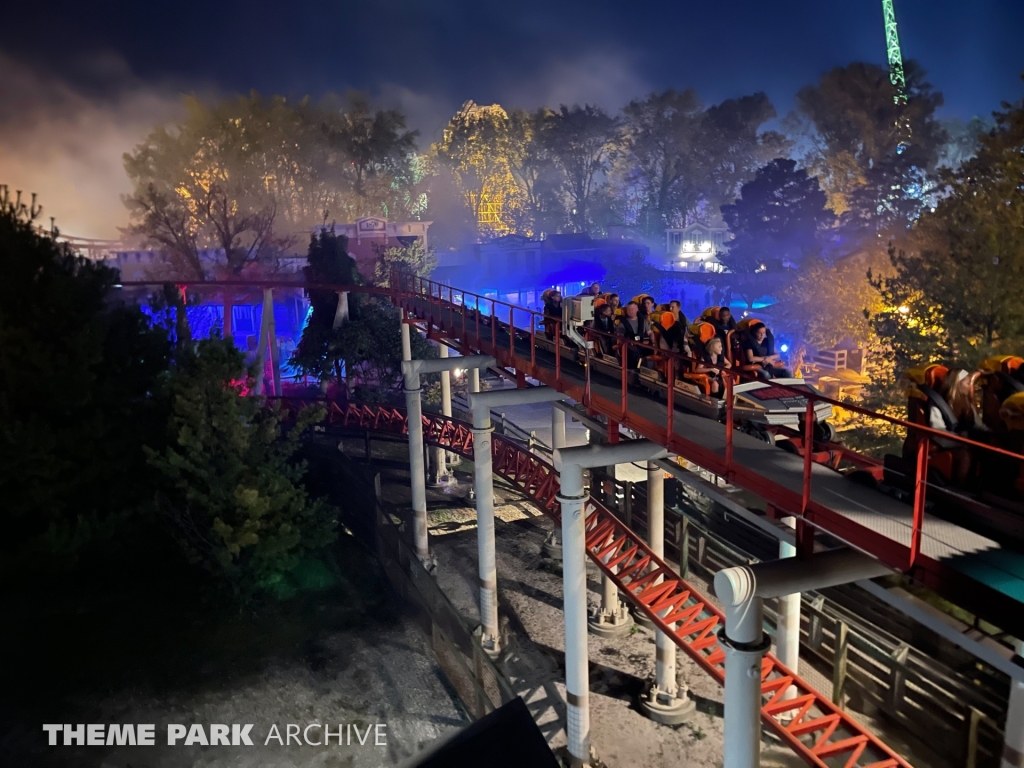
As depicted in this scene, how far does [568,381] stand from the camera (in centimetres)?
1022

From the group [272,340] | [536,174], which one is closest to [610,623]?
[272,340]

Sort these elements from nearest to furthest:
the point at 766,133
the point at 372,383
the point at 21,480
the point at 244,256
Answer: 1. the point at 21,480
2. the point at 372,383
3. the point at 244,256
4. the point at 766,133

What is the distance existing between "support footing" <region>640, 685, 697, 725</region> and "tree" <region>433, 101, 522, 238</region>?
209 feet

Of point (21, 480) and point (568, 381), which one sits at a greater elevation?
point (568, 381)

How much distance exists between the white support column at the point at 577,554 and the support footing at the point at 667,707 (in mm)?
1466

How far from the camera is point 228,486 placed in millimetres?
14102

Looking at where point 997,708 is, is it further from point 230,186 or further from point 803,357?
point 230,186

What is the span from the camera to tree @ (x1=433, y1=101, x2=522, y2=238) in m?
74.0

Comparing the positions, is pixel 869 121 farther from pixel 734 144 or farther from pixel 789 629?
pixel 789 629

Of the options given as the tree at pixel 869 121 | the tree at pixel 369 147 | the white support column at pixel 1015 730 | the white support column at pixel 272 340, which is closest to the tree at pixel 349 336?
the white support column at pixel 272 340

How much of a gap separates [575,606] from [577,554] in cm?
76

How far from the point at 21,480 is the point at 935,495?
14.9m

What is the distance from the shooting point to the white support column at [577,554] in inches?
352

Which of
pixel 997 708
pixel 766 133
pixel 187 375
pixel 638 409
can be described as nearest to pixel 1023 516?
pixel 638 409
